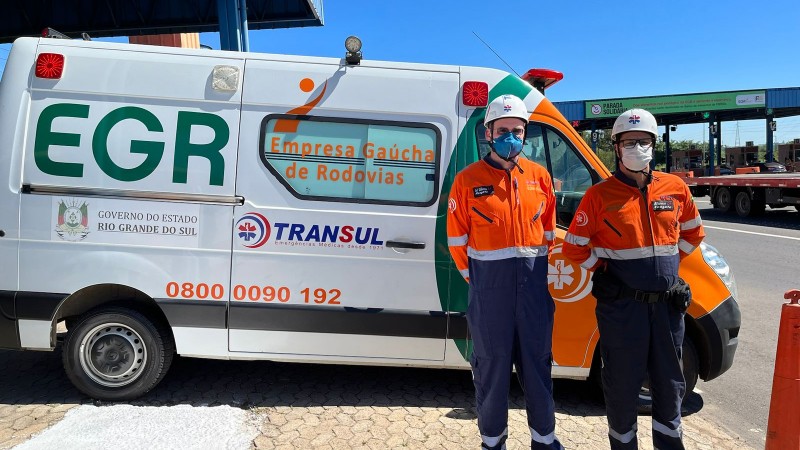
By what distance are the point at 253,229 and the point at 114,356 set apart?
4.52 feet

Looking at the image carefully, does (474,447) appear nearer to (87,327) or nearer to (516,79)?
(516,79)

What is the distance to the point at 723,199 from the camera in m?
17.4

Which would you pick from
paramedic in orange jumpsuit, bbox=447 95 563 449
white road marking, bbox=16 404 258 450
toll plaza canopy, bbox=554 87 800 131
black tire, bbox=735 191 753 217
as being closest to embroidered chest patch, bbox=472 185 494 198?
paramedic in orange jumpsuit, bbox=447 95 563 449

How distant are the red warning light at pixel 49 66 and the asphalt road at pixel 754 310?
5.33 metres

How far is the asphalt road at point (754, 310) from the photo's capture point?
13.0 ft

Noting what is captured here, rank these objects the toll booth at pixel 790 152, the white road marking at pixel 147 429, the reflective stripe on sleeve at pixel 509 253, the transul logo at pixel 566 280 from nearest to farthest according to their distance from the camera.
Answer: the reflective stripe on sleeve at pixel 509 253
the white road marking at pixel 147 429
the transul logo at pixel 566 280
the toll booth at pixel 790 152

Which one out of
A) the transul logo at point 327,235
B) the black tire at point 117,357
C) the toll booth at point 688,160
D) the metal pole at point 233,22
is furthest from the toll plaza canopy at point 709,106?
the black tire at point 117,357

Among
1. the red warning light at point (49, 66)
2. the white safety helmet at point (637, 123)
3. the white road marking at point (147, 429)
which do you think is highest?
the red warning light at point (49, 66)

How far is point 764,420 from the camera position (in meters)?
3.85

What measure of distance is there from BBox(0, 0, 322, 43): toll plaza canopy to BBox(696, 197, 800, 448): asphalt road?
11339 millimetres

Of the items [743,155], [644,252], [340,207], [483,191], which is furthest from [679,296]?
[743,155]

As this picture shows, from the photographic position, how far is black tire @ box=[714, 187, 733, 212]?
1709 centimetres

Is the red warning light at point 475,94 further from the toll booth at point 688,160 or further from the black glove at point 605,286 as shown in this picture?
the toll booth at point 688,160

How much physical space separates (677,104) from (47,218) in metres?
37.0
